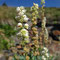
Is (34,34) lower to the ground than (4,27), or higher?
lower

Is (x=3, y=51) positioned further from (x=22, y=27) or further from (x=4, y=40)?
(x=22, y=27)

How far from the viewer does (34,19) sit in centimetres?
330

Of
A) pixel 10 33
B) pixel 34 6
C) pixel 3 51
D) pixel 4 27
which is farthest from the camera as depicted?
pixel 4 27

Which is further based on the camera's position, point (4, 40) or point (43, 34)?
point (4, 40)

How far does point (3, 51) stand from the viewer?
7348 mm

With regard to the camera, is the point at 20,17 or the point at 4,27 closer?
the point at 20,17

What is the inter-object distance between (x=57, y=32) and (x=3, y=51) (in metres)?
3.97

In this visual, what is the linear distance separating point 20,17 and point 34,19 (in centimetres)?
55

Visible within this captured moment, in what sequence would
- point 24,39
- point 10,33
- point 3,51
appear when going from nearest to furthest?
point 24,39 → point 3,51 → point 10,33

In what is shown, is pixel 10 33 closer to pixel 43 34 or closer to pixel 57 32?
pixel 57 32

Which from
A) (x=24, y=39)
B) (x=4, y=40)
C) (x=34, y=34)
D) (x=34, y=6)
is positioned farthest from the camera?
(x=4, y=40)

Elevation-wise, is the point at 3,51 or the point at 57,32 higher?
the point at 57,32

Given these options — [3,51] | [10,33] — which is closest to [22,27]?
[3,51]

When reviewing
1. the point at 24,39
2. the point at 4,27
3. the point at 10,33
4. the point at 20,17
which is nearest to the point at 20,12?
the point at 20,17
